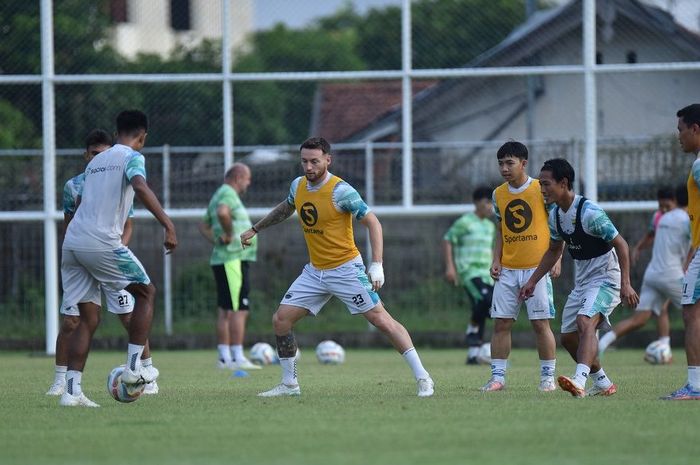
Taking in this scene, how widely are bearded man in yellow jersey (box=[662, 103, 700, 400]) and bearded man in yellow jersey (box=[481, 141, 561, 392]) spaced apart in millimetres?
1526

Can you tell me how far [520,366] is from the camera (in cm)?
1528

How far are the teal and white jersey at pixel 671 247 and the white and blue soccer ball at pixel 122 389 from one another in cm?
835

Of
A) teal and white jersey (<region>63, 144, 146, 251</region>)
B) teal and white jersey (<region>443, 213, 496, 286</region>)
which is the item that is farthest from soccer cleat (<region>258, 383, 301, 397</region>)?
teal and white jersey (<region>443, 213, 496, 286</region>)

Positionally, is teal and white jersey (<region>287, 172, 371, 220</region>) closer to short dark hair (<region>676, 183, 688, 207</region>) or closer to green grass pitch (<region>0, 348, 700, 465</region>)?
green grass pitch (<region>0, 348, 700, 465</region>)

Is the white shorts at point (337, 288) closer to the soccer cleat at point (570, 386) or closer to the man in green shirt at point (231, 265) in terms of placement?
the soccer cleat at point (570, 386)

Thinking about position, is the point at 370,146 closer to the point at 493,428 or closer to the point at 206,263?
the point at 206,263

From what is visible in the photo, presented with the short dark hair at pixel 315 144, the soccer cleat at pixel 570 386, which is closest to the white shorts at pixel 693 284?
the soccer cleat at pixel 570 386

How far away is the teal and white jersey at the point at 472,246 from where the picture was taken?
55.2 feet

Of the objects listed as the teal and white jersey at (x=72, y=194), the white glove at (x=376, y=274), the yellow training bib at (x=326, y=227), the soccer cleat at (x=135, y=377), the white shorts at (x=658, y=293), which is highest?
the teal and white jersey at (x=72, y=194)

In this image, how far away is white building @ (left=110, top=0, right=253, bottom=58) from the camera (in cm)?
1881

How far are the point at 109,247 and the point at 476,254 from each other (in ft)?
Result: 25.5

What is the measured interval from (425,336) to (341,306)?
1.49m

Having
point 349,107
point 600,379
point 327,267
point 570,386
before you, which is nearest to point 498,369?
point 600,379

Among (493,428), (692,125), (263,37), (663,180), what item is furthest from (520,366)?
(263,37)
